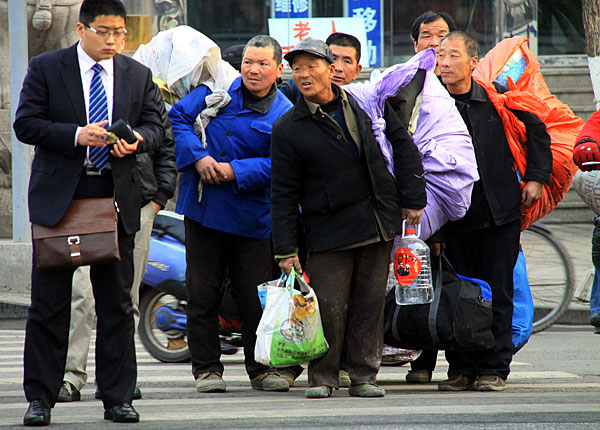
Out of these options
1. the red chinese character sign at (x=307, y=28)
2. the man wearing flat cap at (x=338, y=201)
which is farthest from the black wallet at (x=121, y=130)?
the red chinese character sign at (x=307, y=28)

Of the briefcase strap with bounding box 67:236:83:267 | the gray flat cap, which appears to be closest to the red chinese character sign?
the gray flat cap

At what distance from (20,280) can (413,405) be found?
6687 millimetres

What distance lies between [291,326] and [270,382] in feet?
2.24

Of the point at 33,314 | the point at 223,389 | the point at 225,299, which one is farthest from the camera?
the point at 225,299

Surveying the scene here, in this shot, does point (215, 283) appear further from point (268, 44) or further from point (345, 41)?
point (345, 41)

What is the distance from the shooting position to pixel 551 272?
888cm

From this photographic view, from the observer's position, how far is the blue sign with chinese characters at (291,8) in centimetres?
1598

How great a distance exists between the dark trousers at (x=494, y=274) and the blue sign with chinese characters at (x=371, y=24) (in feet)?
34.3

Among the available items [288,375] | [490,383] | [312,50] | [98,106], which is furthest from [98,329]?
[490,383]

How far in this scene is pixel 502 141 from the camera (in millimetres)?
5887

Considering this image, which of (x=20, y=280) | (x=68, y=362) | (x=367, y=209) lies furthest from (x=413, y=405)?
(x=20, y=280)

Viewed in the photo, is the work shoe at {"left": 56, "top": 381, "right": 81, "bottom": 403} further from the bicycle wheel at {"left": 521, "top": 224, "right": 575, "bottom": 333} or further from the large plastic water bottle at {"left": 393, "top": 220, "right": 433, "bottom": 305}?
the bicycle wheel at {"left": 521, "top": 224, "right": 575, "bottom": 333}

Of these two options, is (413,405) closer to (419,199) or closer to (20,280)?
(419,199)

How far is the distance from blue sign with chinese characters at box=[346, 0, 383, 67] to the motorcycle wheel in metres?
9.28
